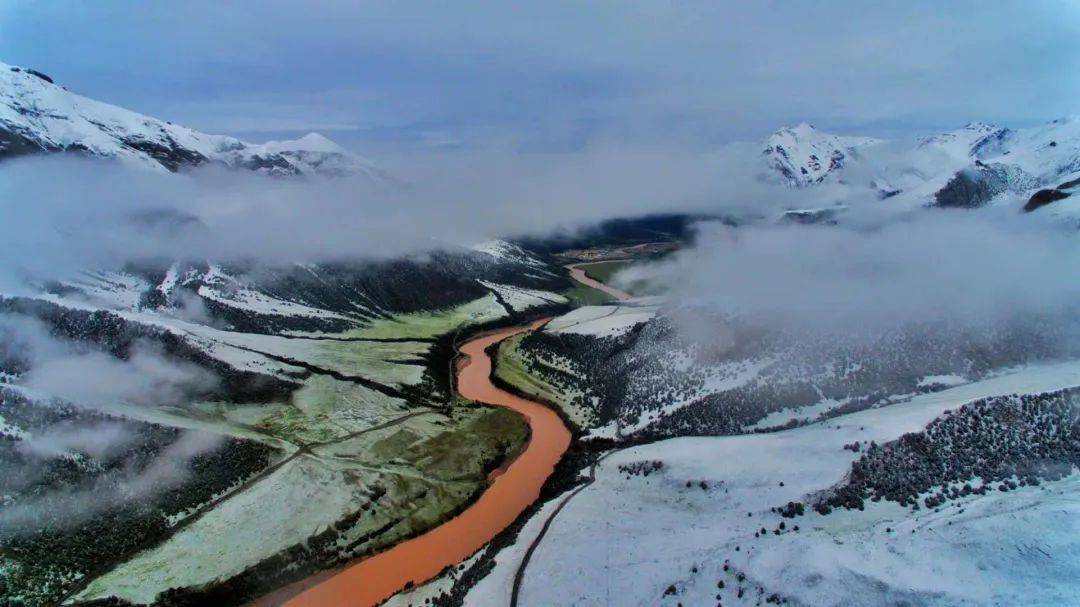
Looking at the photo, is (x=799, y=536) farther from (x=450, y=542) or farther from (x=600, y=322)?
(x=600, y=322)

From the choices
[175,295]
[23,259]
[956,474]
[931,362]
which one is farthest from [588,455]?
[23,259]

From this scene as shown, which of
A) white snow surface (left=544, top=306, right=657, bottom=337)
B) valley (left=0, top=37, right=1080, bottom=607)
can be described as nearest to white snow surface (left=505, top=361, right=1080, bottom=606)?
valley (left=0, top=37, right=1080, bottom=607)

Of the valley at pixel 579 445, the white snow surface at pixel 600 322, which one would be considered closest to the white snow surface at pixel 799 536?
the valley at pixel 579 445

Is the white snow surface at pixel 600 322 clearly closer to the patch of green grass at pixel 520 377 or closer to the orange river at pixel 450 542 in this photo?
the patch of green grass at pixel 520 377

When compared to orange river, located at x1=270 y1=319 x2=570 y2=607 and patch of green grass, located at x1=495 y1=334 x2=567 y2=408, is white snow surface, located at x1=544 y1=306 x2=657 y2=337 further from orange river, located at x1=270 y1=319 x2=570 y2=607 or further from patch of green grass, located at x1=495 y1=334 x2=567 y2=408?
orange river, located at x1=270 y1=319 x2=570 y2=607

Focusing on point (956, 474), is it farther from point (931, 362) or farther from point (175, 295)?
point (175, 295)

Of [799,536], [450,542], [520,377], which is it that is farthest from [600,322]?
[799,536]

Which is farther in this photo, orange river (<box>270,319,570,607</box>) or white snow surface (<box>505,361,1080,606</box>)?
orange river (<box>270,319,570,607</box>)
